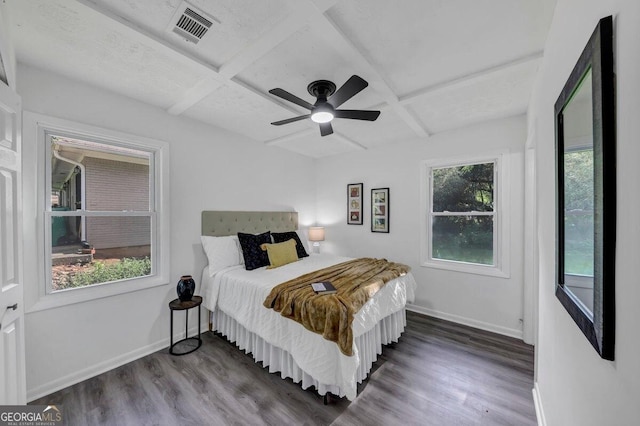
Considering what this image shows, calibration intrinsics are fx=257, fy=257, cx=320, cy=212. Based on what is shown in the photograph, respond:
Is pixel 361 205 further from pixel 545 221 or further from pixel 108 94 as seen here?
pixel 108 94

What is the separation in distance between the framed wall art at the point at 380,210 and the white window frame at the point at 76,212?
2.89 metres

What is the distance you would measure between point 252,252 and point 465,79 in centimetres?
275

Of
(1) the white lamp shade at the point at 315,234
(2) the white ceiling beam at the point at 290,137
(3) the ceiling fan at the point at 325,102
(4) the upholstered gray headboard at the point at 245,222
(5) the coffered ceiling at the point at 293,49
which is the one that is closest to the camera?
(5) the coffered ceiling at the point at 293,49

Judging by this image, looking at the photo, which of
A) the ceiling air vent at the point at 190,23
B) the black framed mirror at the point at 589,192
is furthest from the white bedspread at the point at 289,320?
the ceiling air vent at the point at 190,23

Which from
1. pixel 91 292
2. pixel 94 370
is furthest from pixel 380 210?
pixel 94 370

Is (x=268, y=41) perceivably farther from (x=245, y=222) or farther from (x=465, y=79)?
(x=245, y=222)

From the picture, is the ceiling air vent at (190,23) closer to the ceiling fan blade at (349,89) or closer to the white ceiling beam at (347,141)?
the ceiling fan blade at (349,89)

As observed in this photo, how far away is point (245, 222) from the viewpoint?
3.67 meters

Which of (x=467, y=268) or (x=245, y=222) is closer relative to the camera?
(x=467, y=268)

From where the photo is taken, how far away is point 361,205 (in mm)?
4352

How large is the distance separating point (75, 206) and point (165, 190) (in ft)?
2.45

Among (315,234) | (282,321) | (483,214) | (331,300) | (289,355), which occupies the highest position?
(483,214)

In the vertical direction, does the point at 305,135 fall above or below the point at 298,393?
above

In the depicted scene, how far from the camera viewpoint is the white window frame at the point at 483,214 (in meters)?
3.09
